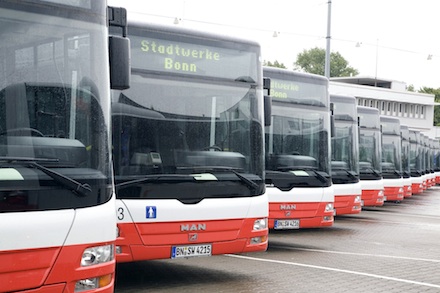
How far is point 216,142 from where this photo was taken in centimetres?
918

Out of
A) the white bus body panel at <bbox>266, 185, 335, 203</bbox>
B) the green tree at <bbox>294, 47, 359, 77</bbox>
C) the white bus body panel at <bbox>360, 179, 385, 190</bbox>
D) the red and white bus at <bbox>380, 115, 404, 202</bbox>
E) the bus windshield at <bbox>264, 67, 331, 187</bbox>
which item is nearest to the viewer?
the white bus body panel at <bbox>266, 185, 335, 203</bbox>

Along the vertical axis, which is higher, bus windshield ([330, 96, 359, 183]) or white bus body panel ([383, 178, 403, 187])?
bus windshield ([330, 96, 359, 183])

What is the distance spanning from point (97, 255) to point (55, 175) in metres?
0.77

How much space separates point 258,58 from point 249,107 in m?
0.73

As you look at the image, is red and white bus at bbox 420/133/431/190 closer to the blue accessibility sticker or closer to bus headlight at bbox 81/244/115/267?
the blue accessibility sticker

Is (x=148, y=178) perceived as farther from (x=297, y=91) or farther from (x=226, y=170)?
(x=297, y=91)

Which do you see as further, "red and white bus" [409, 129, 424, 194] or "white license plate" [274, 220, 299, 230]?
"red and white bus" [409, 129, 424, 194]

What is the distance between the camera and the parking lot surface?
952 centimetres

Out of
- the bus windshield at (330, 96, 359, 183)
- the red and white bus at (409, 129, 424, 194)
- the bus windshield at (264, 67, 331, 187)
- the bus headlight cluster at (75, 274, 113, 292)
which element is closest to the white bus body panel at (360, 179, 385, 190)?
the bus windshield at (330, 96, 359, 183)

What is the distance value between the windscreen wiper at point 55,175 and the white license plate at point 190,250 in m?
2.86

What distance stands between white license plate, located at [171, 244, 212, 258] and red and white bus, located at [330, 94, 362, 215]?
8.64 metres

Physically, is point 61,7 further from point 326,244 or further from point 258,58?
point 326,244

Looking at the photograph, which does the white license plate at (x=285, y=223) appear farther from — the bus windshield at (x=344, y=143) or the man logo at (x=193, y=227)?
the man logo at (x=193, y=227)

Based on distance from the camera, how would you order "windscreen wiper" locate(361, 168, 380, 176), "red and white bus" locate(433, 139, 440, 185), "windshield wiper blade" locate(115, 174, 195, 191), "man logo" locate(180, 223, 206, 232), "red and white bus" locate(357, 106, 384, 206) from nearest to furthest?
"windshield wiper blade" locate(115, 174, 195, 191), "man logo" locate(180, 223, 206, 232), "red and white bus" locate(357, 106, 384, 206), "windscreen wiper" locate(361, 168, 380, 176), "red and white bus" locate(433, 139, 440, 185)
